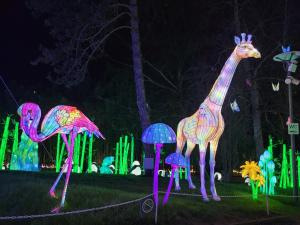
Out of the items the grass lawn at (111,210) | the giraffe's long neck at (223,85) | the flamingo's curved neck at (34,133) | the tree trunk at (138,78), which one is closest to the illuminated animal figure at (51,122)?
the flamingo's curved neck at (34,133)

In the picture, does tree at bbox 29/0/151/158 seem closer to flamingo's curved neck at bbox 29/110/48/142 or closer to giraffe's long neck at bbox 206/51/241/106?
giraffe's long neck at bbox 206/51/241/106

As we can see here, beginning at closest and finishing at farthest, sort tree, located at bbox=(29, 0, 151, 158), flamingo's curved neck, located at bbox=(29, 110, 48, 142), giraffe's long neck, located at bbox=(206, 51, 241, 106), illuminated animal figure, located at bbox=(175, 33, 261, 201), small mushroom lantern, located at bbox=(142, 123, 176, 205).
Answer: flamingo's curved neck, located at bbox=(29, 110, 48, 142) < small mushroom lantern, located at bbox=(142, 123, 176, 205) < illuminated animal figure, located at bbox=(175, 33, 261, 201) < giraffe's long neck, located at bbox=(206, 51, 241, 106) < tree, located at bbox=(29, 0, 151, 158)

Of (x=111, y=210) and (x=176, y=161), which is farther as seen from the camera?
(x=176, y=161)

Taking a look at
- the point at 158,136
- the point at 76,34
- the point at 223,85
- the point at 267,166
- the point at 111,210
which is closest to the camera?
the point at 111,210

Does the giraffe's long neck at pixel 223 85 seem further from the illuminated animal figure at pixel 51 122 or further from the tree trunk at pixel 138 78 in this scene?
the tree trunk at pixel 138 78

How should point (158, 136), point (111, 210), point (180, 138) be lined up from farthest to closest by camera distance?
1. point (180, 138)
2. point (158, 136)
3. point (111, 210)

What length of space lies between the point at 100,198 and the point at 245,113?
1555cm

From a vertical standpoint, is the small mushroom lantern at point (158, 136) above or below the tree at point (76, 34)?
below

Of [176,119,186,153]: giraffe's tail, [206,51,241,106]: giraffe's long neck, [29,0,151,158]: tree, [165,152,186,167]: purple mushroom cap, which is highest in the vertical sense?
[29,0,151,158]: tree

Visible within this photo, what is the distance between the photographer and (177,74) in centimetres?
2802

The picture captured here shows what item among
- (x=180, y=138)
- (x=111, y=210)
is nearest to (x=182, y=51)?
(x=180, y=138)

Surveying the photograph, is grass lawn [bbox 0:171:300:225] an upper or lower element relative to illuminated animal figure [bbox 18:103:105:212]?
lower

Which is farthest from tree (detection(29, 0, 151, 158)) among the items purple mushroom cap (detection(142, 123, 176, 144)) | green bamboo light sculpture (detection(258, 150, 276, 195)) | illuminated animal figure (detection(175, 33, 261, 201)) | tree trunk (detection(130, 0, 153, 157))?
purple mushroom cap (detection(142, 123, 176, 144))

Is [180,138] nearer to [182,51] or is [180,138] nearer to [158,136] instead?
[158,136]
